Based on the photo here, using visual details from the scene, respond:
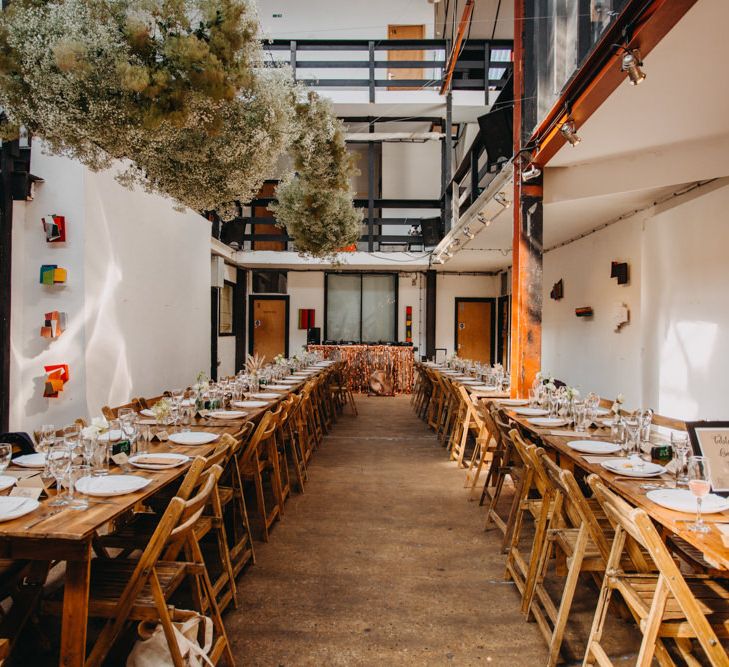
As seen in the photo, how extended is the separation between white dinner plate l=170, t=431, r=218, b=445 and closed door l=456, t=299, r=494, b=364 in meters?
11.4

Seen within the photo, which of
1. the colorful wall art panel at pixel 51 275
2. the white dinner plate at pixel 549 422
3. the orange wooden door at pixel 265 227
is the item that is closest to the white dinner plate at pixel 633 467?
the white dinner plate at pixel 549 422

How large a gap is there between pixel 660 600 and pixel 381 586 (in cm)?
162

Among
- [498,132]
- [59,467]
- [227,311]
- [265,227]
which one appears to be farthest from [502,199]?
[265,227]

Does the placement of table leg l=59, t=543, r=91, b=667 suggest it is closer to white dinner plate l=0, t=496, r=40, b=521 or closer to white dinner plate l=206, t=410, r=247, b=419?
white dinner plate l=0, t=496, r=40, b=521

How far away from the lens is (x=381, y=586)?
3.02 meters

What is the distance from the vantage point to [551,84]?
511 cm

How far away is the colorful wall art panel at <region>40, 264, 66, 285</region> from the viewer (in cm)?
478

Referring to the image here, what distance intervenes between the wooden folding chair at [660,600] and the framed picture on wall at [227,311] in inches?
439

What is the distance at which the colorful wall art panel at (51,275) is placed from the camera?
15.7 feet

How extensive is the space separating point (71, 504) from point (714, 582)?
2.33 m

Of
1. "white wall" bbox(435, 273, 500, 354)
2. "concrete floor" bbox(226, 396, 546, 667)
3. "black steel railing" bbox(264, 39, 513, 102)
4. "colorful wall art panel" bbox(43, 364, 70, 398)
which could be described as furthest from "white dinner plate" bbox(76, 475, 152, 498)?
"white wall" bbox(435, 273, 500, 354)

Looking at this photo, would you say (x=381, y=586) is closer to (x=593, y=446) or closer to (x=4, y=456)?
(x=593, y=446)

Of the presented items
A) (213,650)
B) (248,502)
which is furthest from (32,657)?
(248,502)

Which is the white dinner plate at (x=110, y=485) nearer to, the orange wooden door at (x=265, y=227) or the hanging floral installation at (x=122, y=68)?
the hanging floral installation at (x=122, y=68)
